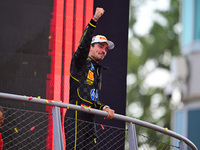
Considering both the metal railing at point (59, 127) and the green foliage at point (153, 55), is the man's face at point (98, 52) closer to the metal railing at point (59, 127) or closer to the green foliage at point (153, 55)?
the metal railing at point (59, 127)

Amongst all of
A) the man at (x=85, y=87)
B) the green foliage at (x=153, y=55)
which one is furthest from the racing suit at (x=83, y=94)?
the green foliage at (x=153, y=55)

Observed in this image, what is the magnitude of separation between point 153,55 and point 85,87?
A: 19.6 metres

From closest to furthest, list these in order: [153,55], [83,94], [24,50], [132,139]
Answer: [132,139]
[83,94]
[24,50]
[153,55]

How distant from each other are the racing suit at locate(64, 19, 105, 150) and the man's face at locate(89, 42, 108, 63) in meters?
0.06

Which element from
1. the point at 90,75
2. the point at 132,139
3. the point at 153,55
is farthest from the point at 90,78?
the point at 153,55

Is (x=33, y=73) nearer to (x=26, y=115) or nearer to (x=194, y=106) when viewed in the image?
(x=26, y=115)

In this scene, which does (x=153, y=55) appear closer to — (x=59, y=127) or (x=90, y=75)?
(x=90, y=75)

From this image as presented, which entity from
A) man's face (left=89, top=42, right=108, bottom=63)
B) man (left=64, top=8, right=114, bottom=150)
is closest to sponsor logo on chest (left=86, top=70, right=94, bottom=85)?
man (left=64, top=8, right=114, bottom=150)

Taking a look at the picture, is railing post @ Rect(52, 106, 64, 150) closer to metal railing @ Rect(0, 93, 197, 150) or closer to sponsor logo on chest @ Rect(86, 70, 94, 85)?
metal railing @ Rect(0, 93, 197, 150)

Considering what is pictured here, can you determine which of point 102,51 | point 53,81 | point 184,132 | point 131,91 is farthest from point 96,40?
point 131,91

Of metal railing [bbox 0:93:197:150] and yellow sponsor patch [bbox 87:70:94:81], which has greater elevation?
yellow sponsor patch [bbox 87:70:94:81]

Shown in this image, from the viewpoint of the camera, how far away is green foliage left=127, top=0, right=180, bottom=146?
84.9ft

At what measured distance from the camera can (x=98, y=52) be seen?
7.55 metres

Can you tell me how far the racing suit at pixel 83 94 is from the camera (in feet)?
23.7
